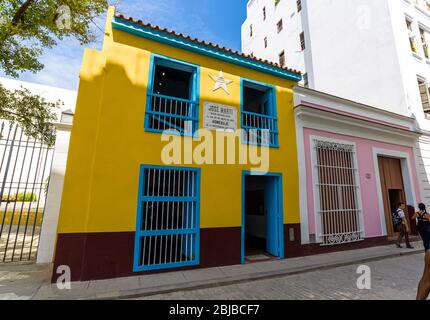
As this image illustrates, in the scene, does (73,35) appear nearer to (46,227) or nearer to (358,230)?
(46,227)

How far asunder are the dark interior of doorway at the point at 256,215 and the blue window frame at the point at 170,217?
2.53m

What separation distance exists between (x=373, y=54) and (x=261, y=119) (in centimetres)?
886

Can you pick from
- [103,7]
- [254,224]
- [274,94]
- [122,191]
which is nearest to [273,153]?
[274,94]

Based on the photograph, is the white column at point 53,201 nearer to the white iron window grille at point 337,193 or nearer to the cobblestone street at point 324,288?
the cobblestone street at point 324,288

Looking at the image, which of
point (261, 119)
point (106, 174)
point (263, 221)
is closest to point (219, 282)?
point (106, 174)

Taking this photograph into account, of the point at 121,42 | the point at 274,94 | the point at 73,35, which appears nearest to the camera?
the point at 121,42

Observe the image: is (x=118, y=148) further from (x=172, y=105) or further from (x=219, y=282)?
(x=219, y=282)

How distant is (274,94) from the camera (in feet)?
23.7

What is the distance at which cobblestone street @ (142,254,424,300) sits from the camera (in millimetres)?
3984

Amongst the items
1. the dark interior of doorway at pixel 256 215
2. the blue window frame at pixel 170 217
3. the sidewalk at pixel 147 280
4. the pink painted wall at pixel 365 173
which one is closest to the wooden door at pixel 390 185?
the pink painted wall at pixel 365 173

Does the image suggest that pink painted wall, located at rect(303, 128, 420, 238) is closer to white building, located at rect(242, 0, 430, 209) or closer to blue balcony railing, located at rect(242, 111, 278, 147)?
blue balcony railing, located at rect(242, 111, 278, 147)

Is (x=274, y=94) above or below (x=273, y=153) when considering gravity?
above

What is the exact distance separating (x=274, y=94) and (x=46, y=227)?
26.0ft

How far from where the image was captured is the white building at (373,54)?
10133 mm
